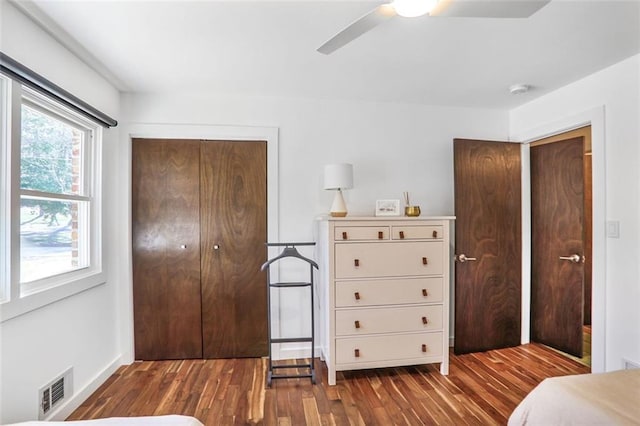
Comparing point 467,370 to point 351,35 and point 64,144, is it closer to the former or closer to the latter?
point 351,35

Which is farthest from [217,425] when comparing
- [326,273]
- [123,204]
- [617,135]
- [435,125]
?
[617,135]

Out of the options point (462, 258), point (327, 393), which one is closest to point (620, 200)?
point (462, 258)

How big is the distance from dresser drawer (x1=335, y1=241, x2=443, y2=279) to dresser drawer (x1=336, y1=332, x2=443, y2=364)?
0.49 m

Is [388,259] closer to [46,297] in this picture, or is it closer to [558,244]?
[558,244]

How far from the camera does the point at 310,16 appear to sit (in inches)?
68.2

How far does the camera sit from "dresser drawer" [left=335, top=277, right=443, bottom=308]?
2420 millimetres

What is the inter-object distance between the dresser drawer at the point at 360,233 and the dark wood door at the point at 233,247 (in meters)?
0.81

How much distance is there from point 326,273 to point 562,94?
247 cm

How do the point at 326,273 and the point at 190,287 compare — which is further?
the point at 190,287

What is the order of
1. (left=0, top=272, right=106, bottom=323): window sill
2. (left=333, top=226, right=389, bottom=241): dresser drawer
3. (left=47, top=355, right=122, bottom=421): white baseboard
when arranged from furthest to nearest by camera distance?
1. (left=333, top=226, right=389, bottom=241): dresser drawer
2. (left=47, top=355, right=122, bottom=421): white baseboard
3. (left=0, top=272, right=106, bottom=323): window sill

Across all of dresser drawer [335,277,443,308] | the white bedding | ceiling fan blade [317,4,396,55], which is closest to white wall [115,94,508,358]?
dresser drawer [335,277,443,308]

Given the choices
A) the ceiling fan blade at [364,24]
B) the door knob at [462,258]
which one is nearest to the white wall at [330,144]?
the door knob at [462,258]

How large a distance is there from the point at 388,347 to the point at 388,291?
0.43 meters

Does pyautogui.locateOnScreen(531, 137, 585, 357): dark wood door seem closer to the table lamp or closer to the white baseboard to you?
the table lamp
